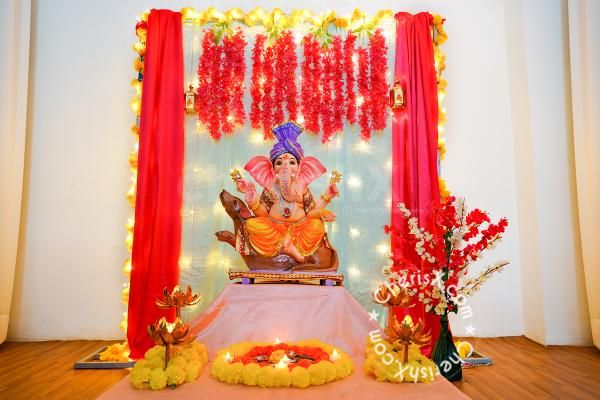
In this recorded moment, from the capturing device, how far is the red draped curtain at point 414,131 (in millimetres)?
3484

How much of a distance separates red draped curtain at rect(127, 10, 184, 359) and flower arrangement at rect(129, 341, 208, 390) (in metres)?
0.97

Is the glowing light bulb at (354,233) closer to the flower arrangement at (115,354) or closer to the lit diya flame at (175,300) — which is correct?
the lit diya flame at (175,300)

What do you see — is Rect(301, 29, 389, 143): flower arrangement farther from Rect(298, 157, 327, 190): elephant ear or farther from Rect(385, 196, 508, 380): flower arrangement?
Rect(385, 196, 508, 380): flower arrangement

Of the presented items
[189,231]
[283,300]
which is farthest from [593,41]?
[189,231]

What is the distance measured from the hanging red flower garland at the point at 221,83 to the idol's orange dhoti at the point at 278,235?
102 centimetres

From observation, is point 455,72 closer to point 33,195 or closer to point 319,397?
point 319,397

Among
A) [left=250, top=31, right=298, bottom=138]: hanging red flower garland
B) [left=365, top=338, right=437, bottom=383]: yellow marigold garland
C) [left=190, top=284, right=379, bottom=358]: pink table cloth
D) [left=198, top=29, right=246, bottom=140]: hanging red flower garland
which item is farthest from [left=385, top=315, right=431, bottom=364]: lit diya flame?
[left=198, top=29, right=246, bottom=140]: hanging red flower garland

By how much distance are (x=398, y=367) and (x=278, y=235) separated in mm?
1362

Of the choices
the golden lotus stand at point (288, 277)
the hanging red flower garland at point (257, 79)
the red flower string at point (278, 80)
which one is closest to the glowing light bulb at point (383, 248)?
the golden lotus stand at point (288, 277)

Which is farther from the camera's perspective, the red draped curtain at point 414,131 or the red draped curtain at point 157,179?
the red draped curtain at point 414,131

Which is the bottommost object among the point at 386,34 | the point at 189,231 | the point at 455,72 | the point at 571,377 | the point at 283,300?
the point at 571,377

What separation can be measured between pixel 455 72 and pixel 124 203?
3451 mm

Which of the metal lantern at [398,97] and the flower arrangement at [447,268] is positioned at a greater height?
the metal lantern at [398,97]

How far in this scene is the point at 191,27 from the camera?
3883mm
